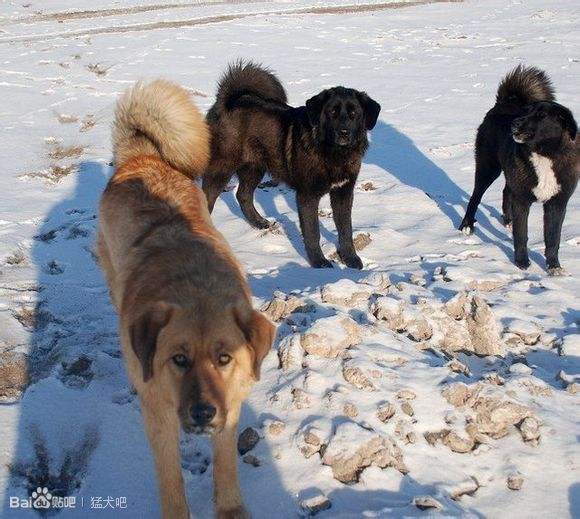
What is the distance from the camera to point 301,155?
639 cm

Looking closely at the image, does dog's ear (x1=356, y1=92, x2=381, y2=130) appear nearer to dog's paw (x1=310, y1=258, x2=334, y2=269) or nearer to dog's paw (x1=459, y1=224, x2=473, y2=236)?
dog's paw (x1=310, y1=258, x2=334, y2=269)

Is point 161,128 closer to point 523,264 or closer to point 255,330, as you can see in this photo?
point 255,330

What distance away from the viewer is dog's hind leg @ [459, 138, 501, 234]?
6.98 metres

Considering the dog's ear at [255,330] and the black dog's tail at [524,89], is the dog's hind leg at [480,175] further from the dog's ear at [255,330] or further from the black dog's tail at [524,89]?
the dog's ear at [255,330]

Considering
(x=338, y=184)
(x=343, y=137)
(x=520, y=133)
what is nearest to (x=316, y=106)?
(x=343, y=137)

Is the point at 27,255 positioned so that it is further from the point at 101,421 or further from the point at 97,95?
the point at 97,95

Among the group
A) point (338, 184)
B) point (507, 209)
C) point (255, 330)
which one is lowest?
point (507, 209)

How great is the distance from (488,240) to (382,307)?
316 cm

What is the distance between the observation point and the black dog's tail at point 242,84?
22.9ft

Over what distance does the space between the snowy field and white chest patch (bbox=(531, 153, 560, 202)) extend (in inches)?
29.9

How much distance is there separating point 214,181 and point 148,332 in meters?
4.74

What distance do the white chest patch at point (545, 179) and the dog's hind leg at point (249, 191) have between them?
3009 mm

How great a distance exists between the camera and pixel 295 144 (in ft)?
21.3

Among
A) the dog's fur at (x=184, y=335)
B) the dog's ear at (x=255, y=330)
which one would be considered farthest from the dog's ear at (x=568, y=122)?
the dog's ear at (x=255, y=330)
